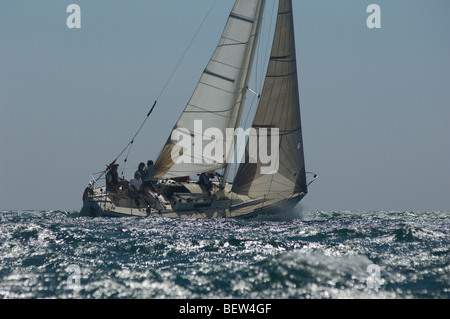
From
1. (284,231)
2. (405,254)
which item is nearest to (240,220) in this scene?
(284,231)

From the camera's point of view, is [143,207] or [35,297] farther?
[143,207]

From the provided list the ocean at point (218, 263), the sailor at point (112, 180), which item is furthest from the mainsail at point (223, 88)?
the ocean at point (218, 263)

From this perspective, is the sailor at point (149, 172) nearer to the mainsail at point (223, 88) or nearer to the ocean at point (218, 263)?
the mainsail at point (223, 88)

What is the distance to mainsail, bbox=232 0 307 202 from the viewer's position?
2228cm

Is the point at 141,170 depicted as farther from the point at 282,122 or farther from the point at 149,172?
the point at 282,122

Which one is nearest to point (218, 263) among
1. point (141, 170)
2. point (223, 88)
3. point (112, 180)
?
point (112, 180)

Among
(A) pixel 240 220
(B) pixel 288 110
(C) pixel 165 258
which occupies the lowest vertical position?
(A) pixel 240 220

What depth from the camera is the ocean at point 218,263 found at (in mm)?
9617

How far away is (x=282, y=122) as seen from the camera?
22.3 metres

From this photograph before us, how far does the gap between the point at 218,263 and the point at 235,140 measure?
39.8 ft

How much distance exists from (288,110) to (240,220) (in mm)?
4751
